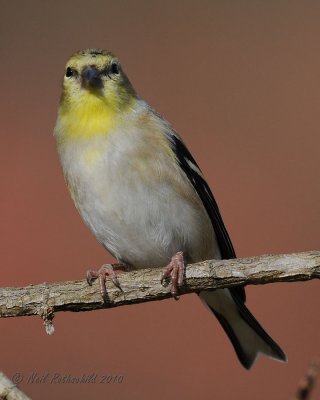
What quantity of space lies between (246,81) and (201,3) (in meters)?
0.91

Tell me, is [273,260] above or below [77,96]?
below

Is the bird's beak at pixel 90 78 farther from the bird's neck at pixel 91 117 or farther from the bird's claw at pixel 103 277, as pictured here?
the bird's claw at pixel 103 277

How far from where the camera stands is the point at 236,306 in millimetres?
4566

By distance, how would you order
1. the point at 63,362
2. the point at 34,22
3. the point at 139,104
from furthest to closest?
the point at 34,22
the point at 63,362
the point at 139,104

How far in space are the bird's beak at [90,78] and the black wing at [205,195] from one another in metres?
0.41

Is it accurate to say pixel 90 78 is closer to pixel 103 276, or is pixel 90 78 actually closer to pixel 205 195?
pixel 205 195

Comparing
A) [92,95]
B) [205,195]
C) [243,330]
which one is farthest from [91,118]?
[243,330]

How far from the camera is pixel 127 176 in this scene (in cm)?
405

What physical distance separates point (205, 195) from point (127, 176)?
513mm

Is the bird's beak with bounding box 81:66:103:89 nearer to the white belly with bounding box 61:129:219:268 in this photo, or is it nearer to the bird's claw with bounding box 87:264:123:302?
the white belly with bounding box 61:129:219:268

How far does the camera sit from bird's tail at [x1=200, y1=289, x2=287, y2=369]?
4.53 m

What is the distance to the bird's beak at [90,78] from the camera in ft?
13.8

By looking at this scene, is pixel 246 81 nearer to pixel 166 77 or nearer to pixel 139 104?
pixel 166 77

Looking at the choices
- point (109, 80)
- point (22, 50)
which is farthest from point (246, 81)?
point (109, 80)
